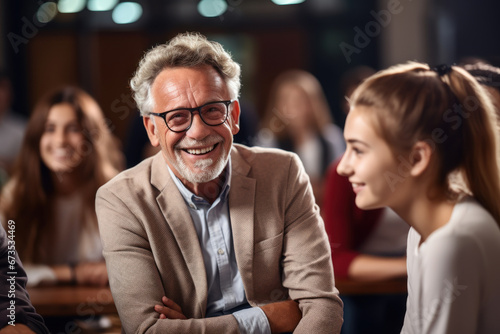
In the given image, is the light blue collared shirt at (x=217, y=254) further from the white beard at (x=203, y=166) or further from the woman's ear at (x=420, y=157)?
the woman's ear at (x=420, y=157)

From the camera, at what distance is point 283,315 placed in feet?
5.91

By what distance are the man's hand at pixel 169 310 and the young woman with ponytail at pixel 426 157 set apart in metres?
0.63

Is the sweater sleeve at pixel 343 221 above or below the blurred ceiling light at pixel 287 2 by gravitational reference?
below

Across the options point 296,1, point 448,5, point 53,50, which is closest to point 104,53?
point 53,50

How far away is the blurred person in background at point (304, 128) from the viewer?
4637 millimetres

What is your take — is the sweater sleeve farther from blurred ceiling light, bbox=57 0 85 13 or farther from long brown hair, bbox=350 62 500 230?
blurred ceiling light, bbox=57 0 85 13

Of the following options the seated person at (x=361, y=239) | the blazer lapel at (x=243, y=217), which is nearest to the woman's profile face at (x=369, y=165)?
the blazer lapel at (x=243, y=217)

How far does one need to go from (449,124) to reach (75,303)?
1.58m

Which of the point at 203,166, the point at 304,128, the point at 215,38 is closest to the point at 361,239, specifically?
the point at 203,166

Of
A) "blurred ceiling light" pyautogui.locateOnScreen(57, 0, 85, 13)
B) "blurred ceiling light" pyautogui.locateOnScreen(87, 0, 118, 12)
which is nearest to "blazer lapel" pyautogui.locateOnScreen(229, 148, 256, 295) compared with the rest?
"blurred ceiling light" pyautogui.locateOnScreen(57, 0, 85, 13)

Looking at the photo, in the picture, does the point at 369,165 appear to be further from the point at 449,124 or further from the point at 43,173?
the point at 43,173

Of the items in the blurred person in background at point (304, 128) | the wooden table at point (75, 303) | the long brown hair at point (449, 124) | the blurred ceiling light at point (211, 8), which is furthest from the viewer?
the blurred ceiling light at point (211, 8)

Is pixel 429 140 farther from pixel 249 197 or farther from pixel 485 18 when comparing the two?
pixel 485 18

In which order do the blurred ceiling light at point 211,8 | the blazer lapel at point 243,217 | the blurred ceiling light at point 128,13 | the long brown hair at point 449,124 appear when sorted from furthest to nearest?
1. the blurred ceiling light at point 128,13
2. the blurred ceiling light at point 211,8
3. the blazer lapel at point 243,217
4. the long brown hair at point 449,124
